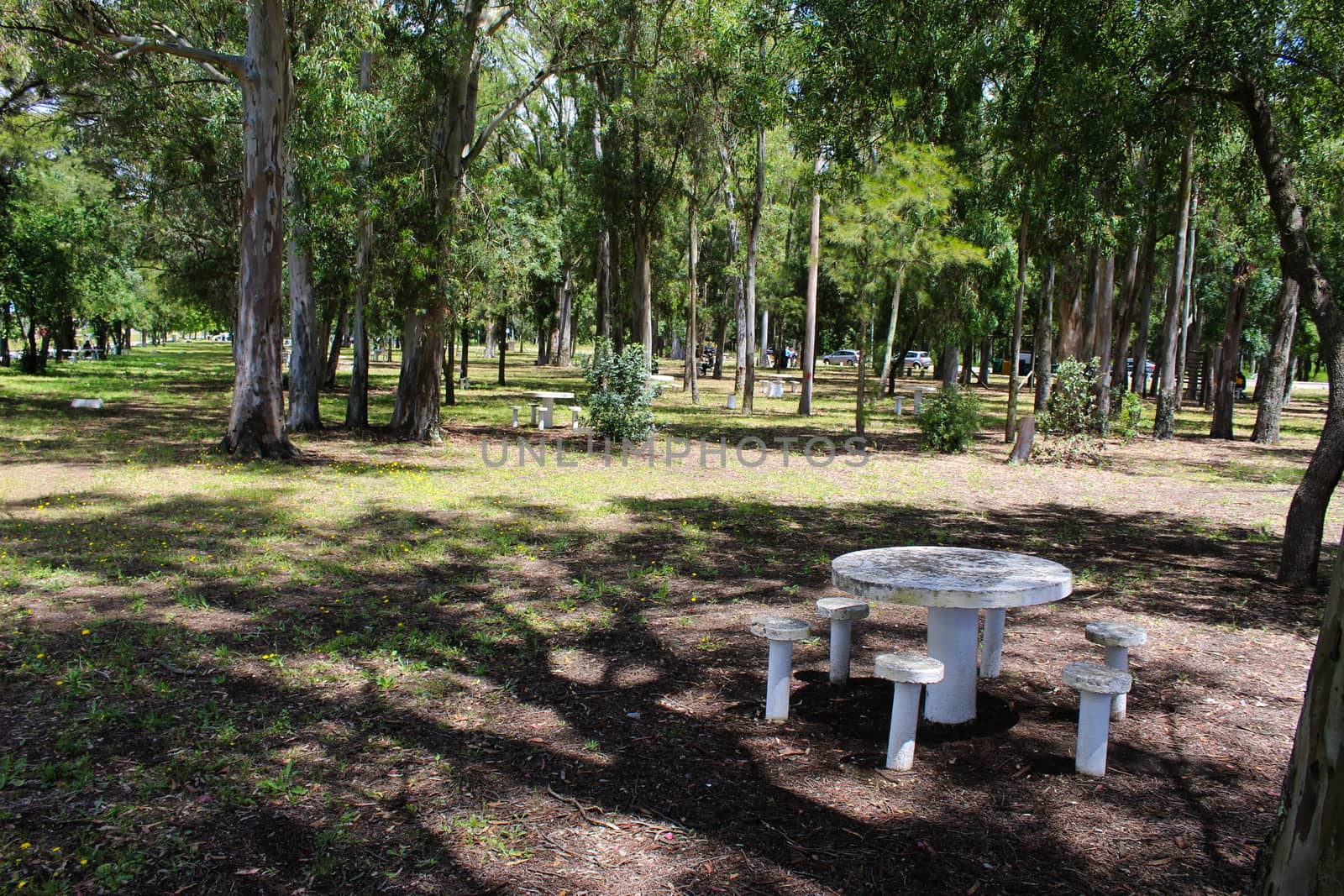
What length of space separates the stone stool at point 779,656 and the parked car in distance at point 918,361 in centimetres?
6052

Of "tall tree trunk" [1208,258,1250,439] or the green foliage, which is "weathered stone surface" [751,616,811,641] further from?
"tall tree trunk" [1208,258,1250,439]

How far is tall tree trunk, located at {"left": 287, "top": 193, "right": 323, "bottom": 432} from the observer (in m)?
17.0

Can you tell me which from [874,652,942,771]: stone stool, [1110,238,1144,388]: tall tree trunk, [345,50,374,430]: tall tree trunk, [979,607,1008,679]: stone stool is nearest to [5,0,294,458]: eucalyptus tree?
[345,50,374,430]: tall tree trunk

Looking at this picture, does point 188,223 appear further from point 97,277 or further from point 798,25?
point 798,25

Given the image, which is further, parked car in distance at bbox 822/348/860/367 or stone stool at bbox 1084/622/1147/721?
parked car in distance at bbox 822/348/860/367

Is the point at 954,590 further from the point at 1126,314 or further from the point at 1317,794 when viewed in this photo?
the point at 1126,314

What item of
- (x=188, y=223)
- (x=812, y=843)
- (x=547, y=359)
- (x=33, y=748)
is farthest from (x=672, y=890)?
(x=547, y=359)

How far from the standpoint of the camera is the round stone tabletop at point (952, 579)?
14.4 feet

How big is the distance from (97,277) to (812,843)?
37.9 m

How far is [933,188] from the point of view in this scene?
19.6m

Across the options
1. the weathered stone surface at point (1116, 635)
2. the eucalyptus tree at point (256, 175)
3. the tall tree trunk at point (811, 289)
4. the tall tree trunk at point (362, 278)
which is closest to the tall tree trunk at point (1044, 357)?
the tall tree trunk at point (811, 289)

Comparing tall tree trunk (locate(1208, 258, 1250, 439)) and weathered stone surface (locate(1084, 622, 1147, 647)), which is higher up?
tall tree trunk (locate(1208, 258, 1250, 439))

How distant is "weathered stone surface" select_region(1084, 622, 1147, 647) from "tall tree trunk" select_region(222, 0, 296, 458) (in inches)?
474

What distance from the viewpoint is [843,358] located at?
75.7 meters
